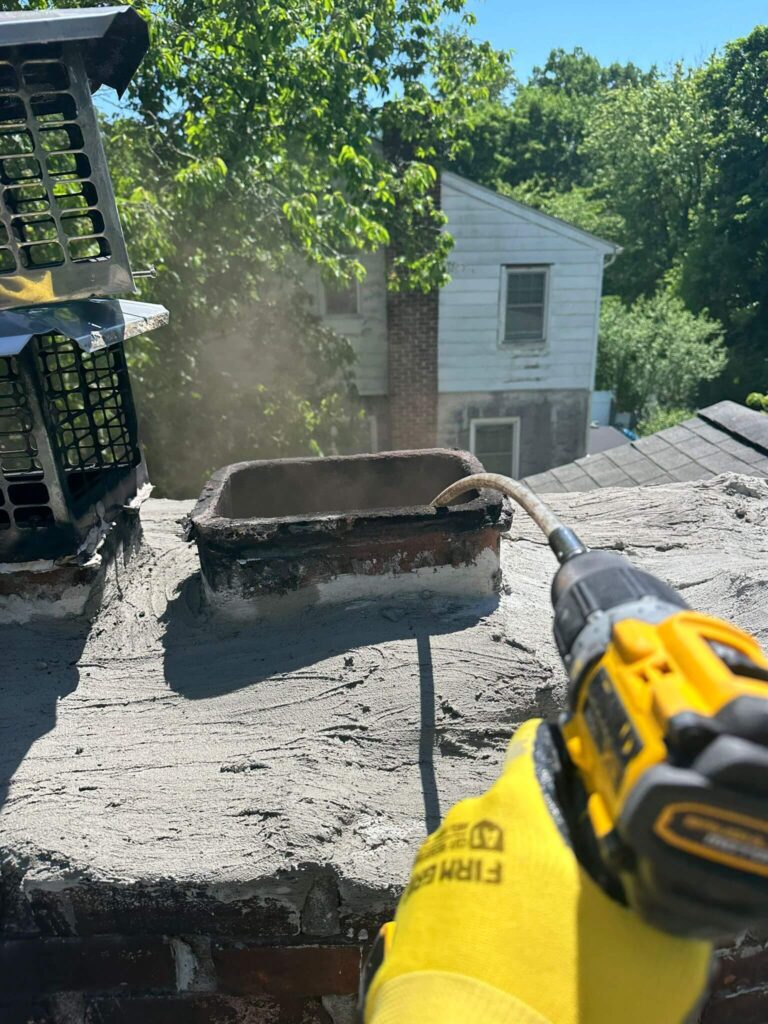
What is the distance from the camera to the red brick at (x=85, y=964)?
218 centimetres

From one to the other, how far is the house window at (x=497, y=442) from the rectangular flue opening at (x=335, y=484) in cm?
846

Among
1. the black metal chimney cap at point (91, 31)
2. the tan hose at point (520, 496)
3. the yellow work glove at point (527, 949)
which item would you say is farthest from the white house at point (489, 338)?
the yellow work glove at point (527, 949)

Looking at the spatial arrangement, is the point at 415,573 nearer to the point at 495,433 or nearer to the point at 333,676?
the point at 333,676

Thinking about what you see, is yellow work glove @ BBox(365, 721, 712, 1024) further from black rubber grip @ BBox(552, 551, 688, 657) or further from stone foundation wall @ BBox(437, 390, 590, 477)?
stone foundation wall @ BBox(437, 390, 590, 477)

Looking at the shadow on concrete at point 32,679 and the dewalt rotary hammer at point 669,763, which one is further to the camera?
the shadow on concrete at point 32,679

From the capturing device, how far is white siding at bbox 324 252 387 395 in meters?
11.3

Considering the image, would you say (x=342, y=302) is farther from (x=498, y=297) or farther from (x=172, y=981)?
(x=172, y=981)

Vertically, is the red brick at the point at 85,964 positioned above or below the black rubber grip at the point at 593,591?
below

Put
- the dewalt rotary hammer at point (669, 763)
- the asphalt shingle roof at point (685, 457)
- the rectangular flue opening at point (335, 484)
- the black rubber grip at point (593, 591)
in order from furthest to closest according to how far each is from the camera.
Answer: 1. the asphalt shingle roof at point (685, 457)
2. the rectangular flue opening at point (335, 484)
3. the black rubber grip at point (593, 591)
4. the dewalt rotary hammer at point (669, 763)

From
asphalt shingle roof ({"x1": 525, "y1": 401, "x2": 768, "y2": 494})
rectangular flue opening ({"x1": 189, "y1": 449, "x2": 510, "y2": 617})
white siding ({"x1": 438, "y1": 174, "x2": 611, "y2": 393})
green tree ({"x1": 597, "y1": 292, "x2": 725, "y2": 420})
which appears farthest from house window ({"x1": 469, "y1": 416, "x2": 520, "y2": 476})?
rectangular flue opening ({"x1": 189, "y1": 449, "x2": 510, "y2": 617})

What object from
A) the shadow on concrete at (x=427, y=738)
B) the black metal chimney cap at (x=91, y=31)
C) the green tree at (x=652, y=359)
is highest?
the black metal chimney cap at (x=91, y=31)

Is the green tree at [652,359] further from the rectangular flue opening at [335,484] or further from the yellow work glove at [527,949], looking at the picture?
the yellow work glove at [527,949]

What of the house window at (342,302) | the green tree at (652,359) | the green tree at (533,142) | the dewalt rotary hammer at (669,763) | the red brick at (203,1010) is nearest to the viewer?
the dewalt rotary hammer at (669,763)

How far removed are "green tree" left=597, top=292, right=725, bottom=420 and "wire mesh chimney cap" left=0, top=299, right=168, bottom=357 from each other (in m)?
17.3
